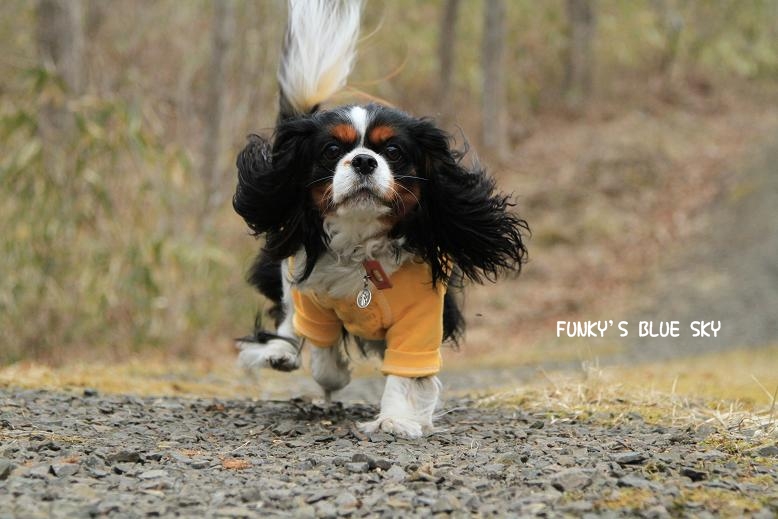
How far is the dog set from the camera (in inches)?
135

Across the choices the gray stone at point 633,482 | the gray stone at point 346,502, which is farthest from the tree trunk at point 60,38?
the gray stone at point 633,482

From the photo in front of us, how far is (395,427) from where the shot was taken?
135 inches

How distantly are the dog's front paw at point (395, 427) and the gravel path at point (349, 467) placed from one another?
6cm

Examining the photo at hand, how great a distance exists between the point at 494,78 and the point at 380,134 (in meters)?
11.8

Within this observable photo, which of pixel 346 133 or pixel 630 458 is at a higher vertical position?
pixel 346 133

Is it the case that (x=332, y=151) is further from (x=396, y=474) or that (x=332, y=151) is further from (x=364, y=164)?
(x=396, y=474)

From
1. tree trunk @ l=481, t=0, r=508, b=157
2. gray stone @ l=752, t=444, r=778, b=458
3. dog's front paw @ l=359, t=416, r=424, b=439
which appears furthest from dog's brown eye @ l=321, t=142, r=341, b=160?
tree trunk @ l=481, t=0, r=508, b=157

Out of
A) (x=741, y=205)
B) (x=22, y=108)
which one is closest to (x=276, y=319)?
(x=22, y=108)

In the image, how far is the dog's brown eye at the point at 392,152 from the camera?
134 inches

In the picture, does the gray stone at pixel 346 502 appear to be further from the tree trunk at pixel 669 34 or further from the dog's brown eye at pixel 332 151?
the tree trunk at pixel 669 34

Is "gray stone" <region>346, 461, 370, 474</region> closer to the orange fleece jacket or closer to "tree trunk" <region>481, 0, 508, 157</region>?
the orange fleece jacket

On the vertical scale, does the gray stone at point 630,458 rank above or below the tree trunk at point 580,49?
below

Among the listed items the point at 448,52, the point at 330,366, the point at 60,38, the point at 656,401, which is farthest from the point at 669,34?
the point at 330,366

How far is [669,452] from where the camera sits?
2.85 meters
